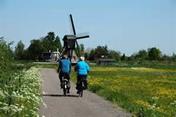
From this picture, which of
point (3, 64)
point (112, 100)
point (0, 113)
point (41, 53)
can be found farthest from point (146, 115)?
point (41, 53)

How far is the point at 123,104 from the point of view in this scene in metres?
22.0

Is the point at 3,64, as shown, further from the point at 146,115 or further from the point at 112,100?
the point at 146,115

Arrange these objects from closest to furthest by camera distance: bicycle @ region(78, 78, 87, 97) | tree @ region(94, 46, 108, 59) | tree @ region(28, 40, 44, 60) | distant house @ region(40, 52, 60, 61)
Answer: bicycle @ region(78, 78, 87, 97) < distant house @ region(40, 52, 60, 61) < tree @ region(28, 40, 44, 60) < tree @ region(94, 46, 108, 59)

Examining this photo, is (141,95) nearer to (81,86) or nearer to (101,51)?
(81,86)

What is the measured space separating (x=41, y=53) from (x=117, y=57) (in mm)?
32416

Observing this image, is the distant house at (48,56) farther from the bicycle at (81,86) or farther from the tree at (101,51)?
the bicycle at (81,86)

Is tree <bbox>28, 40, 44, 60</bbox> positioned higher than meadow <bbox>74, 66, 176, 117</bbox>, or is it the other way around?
tree <bbox>28, 40, 44, 60</bbox>

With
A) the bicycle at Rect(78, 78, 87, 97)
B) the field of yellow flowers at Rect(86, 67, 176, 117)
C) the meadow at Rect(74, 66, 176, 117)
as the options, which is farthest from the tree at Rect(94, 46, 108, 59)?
the bicycle at Rect(78, 78, 87, 97)

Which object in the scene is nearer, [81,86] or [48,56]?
[81,86]

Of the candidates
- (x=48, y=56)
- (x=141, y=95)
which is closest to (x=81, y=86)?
(x=141, y=95)

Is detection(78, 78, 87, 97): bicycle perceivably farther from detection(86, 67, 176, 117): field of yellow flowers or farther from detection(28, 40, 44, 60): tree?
detection(28, 40, 44, 60): tree

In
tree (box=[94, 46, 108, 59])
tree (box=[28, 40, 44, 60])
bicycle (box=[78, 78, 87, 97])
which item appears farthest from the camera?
tree (box=[94, 46, 108, 59])

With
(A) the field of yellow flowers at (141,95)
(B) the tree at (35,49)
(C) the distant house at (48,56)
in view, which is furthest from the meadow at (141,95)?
(B) the tree at (35,49)

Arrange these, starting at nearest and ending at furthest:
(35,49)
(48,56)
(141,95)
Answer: (141,95) < (48,56) < (35,49)
